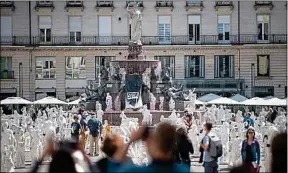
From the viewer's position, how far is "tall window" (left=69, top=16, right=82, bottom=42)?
57.5 metres

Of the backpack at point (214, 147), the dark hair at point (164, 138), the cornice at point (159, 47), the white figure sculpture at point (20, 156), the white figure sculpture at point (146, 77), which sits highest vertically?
the cornice at point (159, 47)

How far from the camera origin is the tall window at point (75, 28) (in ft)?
189

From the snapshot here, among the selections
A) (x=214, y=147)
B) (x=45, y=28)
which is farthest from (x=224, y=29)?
(x=214, y=147)

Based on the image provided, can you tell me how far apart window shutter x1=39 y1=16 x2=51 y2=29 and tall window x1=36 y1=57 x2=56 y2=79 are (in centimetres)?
284

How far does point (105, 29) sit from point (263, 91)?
1363 centimetres

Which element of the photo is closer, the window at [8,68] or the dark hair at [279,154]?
the dark hair at [279,154]

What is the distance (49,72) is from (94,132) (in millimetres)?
35373

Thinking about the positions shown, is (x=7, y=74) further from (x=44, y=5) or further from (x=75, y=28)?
(x=75, y=28)

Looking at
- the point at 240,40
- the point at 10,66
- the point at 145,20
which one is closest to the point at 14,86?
the point at 10,66

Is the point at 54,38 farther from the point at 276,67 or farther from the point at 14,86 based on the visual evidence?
the point at 276,67

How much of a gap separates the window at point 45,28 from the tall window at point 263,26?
16.9 metres

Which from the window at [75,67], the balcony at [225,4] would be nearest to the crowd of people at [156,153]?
the window at [75,67]

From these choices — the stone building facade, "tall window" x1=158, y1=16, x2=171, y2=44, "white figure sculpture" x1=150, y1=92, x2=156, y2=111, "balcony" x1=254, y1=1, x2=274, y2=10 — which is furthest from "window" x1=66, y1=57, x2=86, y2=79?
"white figure sculpture" x1=150, y1=92, x2=156, y2=111

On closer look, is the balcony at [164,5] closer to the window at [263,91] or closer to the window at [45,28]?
the window at [45,28]
